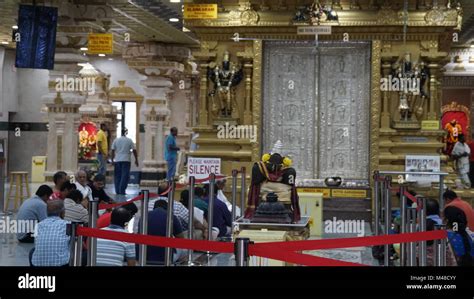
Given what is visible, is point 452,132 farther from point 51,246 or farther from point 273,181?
point 51,246

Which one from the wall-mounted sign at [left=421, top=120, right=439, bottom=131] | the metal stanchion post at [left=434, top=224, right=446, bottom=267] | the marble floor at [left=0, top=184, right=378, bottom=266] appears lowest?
the marble floor at [left=0, top=184, right=378, bottom=266]

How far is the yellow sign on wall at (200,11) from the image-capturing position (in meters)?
15.9

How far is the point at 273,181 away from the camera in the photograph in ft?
37.4

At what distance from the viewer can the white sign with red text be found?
1524 centimetres

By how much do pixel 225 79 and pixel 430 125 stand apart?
4193mm

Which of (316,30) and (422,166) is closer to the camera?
(422,166)

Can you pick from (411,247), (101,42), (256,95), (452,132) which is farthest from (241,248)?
(452,132)
